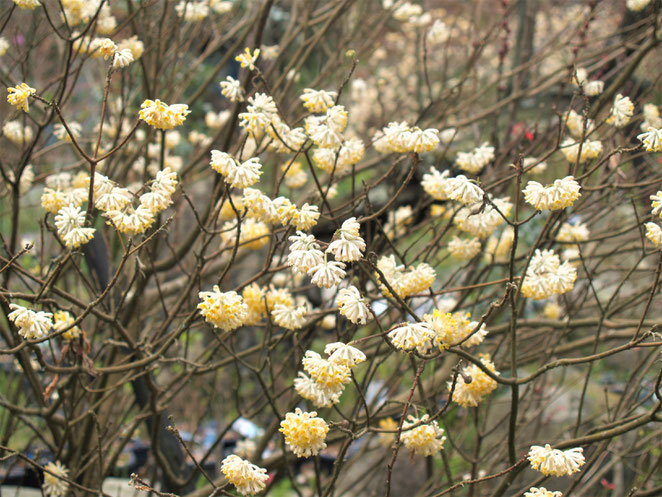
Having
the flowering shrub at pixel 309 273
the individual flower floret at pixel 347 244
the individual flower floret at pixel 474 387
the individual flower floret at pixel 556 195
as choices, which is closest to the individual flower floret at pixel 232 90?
the flowering shrub at pixel 309 273

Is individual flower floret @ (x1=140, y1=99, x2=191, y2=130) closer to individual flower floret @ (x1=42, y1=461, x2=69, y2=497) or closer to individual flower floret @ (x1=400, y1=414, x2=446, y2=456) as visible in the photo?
individual flower floret @ (x1=400, y1=414, x2=446, y2=456)

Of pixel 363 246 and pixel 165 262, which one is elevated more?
pixel 165 262

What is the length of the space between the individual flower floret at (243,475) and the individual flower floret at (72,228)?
0.76 m

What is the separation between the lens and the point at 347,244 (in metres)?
1.61

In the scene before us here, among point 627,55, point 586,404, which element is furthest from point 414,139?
point 586,404

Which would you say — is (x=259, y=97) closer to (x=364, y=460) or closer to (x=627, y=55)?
(x=627, y=55)

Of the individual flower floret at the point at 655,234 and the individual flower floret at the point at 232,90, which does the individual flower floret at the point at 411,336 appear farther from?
the individual flower floret at the point at 232,90

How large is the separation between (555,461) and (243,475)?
0.76 meters

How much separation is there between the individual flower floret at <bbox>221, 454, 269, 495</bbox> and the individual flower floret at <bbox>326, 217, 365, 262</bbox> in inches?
22.4

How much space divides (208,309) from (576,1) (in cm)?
1017

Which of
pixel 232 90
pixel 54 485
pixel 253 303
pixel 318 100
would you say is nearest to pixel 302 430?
pixel 253 303

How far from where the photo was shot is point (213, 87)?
439 inches

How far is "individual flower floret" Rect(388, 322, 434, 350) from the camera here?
1580mm

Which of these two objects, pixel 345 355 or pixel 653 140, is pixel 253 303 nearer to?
pixel 345 355
